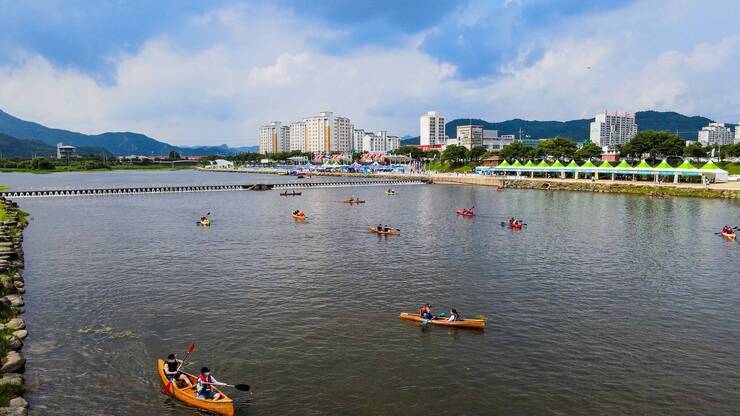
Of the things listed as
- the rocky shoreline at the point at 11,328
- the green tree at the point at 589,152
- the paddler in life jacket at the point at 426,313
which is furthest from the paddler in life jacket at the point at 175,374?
the green tree at the point at 589,152

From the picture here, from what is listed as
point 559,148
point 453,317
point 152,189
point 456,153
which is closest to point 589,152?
point 559,148

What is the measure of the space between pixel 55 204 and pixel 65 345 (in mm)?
68737

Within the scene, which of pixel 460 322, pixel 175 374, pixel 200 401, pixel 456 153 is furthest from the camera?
pixel 456 153

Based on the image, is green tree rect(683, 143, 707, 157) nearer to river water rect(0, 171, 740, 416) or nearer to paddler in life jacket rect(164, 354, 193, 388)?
river water rect(0, 171, 740, 416)

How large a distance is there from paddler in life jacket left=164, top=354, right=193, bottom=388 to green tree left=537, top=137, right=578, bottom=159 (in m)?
153

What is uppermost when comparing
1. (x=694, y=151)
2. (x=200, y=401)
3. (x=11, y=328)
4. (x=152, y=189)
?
(x=694, y=151)

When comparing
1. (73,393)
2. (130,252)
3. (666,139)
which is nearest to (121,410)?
(73,393)

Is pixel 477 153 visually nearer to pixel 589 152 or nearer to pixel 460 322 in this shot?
pixel 589 152

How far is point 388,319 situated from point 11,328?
18278 mm

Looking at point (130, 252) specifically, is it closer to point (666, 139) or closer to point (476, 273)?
point (476, 273)

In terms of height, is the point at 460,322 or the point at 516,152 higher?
the point at 516,152

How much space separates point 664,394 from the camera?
1905 centimetres

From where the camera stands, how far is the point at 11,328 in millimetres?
23578

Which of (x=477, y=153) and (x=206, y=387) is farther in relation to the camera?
(x=477, y=153)
